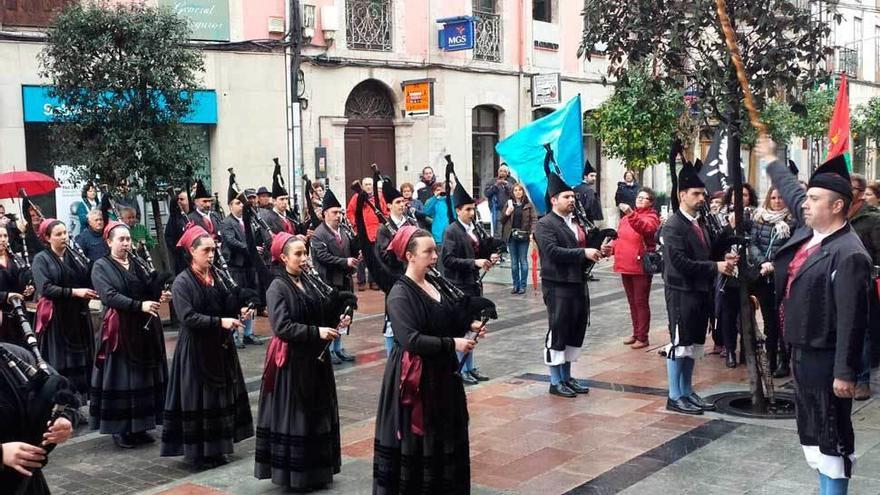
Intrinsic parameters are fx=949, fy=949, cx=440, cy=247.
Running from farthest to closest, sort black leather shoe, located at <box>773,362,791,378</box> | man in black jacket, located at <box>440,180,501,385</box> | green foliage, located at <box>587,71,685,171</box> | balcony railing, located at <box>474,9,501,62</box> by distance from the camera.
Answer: balcony railing, located at <box>474,9,501,62</box> < green foliage, located at <box>587,71,685,171</box> < black leather shoe, located at <box>773,362,791,378</box> < man in black jacket, located at <box>440,180,501,385</box>

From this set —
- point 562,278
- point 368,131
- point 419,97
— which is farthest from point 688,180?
point 368,131

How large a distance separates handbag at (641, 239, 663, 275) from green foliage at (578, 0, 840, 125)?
2.29m

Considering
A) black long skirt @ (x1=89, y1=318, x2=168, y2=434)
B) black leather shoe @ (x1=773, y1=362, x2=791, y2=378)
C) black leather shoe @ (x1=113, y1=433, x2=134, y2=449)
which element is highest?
black long skirt @ (x1=89, y1=318, x2=168, y2=434)

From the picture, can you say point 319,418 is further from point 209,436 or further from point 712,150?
point 712,150

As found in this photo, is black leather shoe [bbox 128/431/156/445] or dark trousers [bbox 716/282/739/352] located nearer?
black leather shoe [bbox 128/431/156/445]

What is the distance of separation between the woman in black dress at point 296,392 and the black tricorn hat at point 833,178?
10.5 ft

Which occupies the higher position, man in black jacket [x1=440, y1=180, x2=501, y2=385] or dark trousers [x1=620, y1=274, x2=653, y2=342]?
man in black jacket [x1=440, y1=180, x2=501, y2=385]

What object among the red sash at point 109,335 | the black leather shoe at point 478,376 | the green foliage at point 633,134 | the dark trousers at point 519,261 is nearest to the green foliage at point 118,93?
the red sash at point 109,335

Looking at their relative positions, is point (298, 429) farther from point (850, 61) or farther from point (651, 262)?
point (850, 61)

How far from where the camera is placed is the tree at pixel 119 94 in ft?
41.8

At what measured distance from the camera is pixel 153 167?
1299 centimetres

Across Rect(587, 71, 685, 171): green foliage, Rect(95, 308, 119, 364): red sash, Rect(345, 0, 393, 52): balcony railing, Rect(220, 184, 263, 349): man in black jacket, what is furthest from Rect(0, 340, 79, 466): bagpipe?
Rect(587, 71, 685, 171): green foliage

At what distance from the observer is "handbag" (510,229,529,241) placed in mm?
16125

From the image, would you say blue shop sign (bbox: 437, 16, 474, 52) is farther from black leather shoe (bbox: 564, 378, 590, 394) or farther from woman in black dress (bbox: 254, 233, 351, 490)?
woman in black dress (bbox: 254, 233, 351, 490)
